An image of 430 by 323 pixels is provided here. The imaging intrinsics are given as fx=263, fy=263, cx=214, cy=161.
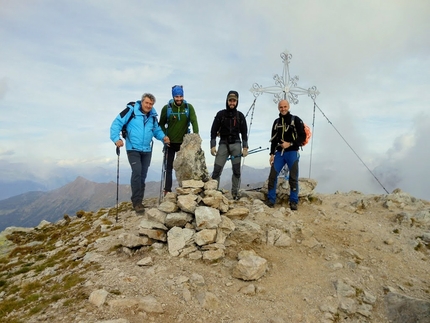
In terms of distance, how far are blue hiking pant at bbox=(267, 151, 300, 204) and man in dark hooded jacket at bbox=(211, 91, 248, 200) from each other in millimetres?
1485

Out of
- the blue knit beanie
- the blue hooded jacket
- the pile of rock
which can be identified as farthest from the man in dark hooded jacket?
the blue hooded jacket

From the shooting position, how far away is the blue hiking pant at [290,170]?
10781mm

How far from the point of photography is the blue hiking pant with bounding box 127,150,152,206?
9.88 metres

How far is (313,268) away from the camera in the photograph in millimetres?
7605

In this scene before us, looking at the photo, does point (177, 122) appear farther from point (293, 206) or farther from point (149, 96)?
point (293, 206)

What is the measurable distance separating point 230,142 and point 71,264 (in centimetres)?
682

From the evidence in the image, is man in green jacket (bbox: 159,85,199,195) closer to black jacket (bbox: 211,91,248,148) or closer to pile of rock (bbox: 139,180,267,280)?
black jacket (bbox: 211,91,248,148)

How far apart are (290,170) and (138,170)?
20.0ft

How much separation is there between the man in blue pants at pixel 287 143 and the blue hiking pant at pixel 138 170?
5.19 m

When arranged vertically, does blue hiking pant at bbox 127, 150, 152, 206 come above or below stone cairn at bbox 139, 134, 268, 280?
above

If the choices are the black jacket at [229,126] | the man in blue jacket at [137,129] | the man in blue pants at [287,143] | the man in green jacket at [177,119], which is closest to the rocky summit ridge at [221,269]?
the man in blue pants at [287,143]

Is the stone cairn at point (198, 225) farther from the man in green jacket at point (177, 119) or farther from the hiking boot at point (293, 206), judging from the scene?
the hiking boot at point (293, 206)

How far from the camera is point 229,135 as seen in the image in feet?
34.9

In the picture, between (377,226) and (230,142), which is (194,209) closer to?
(230,142)
